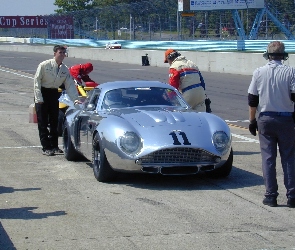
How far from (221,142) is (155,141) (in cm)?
86

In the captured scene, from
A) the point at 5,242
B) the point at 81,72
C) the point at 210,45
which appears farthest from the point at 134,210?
the point at 210,45

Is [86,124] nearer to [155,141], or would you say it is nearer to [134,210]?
[155,141]

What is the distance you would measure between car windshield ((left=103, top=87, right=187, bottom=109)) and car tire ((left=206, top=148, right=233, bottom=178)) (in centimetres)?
124

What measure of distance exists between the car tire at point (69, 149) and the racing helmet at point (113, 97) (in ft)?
3.14

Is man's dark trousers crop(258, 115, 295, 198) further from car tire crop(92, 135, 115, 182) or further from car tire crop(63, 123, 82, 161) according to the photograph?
car tire crop(63, 123, 82, 161)

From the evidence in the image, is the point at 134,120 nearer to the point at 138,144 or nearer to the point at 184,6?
the point at 138,144

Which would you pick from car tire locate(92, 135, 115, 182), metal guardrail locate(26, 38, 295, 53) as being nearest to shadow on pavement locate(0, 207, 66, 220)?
car tire locate(92, 135, 115, 182)

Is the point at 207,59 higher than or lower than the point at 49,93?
lower

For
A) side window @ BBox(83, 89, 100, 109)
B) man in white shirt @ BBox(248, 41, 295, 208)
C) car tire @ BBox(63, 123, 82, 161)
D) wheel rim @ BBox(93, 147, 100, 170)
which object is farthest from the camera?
car tire @ BBox(63, 123, 82, 161)

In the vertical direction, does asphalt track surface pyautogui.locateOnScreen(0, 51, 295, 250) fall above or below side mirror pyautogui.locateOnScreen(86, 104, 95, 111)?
below

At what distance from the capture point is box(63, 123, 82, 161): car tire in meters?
11.0

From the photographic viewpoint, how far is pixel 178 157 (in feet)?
29.8

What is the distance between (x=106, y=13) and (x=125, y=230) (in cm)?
5767

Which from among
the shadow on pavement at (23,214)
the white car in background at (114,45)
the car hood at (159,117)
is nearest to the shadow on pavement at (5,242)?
the shadow on pavement at (23,214)
